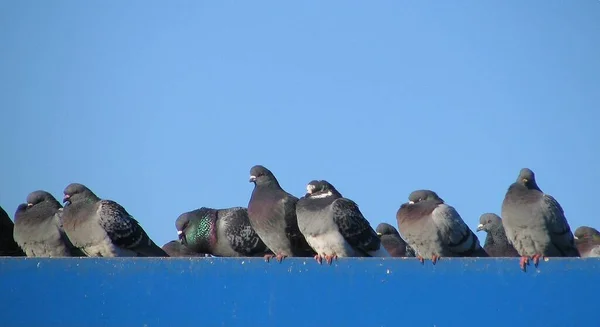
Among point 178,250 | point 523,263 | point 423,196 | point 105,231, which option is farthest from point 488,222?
point 523,263

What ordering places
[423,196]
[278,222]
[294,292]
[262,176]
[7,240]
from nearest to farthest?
[294,292], [278,222], [423,196], [262,176], [7,240]

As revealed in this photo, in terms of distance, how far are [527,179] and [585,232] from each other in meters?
4.66

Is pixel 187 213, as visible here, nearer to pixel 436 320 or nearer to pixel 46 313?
pixel 46 313

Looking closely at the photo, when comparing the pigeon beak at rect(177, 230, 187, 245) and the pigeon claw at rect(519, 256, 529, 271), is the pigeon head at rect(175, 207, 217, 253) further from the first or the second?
the pigeon claw at rect(519, 256, 529, 271)

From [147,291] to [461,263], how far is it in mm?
2973

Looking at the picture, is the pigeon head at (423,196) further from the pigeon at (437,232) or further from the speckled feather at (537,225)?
the speckled feather at (537,225)

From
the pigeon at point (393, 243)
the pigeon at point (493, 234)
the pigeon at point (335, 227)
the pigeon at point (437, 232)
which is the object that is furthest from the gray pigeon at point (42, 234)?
the pigeon at point (493, 234)

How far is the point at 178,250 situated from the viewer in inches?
663

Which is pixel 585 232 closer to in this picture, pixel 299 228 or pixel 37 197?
pixel 299 228

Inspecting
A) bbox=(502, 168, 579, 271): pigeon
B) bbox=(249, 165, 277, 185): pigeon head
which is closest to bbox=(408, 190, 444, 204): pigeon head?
bbox=(502, 168, 579, 271): pigeon

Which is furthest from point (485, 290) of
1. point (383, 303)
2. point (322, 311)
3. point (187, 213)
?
point (187, 213)

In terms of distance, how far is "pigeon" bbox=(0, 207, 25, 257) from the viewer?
1412cm

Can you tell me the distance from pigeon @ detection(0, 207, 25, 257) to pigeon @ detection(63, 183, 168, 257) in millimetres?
1477

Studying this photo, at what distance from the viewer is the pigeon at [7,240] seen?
14.1 meters
